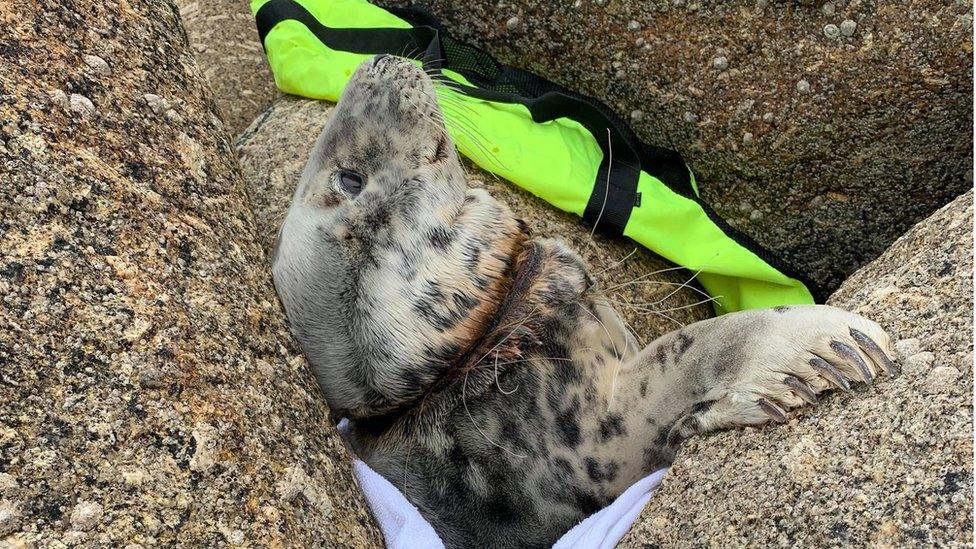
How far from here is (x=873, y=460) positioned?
1.59 metres

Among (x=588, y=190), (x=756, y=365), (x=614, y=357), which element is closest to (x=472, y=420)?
(x=614, y=357)

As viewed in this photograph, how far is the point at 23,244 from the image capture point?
1.53 m

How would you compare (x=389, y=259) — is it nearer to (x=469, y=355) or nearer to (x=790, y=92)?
(x=469, y=355)

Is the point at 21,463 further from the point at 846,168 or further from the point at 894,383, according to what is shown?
the point at 846,168

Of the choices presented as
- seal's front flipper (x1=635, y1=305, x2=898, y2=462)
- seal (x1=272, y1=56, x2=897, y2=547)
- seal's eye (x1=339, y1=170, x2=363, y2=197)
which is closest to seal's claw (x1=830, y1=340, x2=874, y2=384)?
seal's front flipper (x1=635, y1=305, x2=898, y2=462)

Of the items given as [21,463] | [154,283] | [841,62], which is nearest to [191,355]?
[154,283]

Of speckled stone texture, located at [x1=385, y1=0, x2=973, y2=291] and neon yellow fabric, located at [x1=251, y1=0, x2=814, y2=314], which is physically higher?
speckled stone texture, located at [x1=385, y1=0, x2=973, y2=291]

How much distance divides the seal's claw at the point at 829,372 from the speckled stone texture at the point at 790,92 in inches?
56.6

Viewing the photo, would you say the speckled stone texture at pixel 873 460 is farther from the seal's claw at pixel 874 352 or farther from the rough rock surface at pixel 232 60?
the rough rock surface at pixel 232 60

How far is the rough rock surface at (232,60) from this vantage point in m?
3.89

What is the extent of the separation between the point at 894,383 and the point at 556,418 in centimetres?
86

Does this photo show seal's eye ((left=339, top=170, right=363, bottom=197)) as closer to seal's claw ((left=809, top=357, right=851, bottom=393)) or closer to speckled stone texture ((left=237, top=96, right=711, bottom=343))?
speckled stone texture ((left=237, top=96, right=711, bottom=343))

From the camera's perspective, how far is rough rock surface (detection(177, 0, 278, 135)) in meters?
3.89

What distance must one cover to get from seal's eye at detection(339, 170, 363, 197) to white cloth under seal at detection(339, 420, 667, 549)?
783 mm
